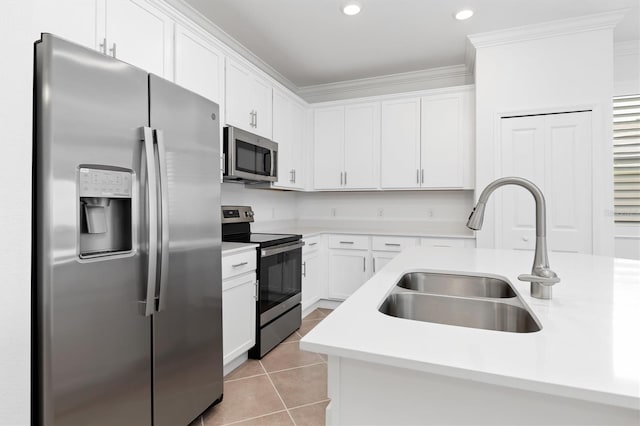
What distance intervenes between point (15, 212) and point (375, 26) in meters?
3.00

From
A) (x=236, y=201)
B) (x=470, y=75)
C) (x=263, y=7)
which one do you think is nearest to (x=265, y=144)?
(x=236, y=201)

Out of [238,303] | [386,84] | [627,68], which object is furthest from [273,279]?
[627,68]

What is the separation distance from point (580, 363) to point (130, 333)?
152cm

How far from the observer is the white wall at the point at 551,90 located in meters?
3.06

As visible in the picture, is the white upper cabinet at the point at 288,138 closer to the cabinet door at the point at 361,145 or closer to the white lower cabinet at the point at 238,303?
the cabinet door at the point at 361,145

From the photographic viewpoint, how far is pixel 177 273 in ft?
5.54

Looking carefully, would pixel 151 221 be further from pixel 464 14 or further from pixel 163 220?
pixel 464 14

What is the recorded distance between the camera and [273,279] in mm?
2875

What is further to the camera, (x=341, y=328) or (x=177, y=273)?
(x=177, y=273)

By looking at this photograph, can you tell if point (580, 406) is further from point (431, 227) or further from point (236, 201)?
point (431, 227)

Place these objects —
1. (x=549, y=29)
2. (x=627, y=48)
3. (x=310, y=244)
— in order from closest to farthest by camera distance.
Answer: (x=549, y=29) → (x=627, y=48) → (x=310, y=244)

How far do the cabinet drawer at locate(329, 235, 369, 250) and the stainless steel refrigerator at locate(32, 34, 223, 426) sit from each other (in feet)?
7.00

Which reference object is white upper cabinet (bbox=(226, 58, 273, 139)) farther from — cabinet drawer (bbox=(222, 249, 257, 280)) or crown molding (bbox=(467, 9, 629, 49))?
crown molding (bbox=(467, 9, 629, 49))

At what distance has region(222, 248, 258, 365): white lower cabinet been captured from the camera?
2.31 m
